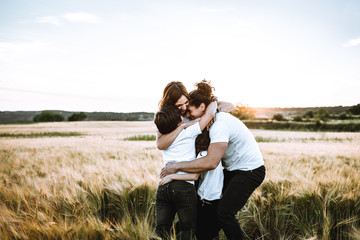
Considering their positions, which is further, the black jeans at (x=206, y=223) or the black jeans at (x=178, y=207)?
the black jeans at (x=206, y=223)

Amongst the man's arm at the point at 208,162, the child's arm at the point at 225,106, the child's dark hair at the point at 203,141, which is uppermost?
the child's arm at the point at 225,106

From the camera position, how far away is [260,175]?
7.87 ft

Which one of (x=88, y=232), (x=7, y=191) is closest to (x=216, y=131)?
(x=88, y=232)

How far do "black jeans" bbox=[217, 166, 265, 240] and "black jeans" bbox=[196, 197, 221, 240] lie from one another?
0.26 m

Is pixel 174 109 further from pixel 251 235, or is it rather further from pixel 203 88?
pixel 251 235

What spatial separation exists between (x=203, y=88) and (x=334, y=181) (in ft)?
7.30

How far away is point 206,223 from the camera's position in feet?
8.15

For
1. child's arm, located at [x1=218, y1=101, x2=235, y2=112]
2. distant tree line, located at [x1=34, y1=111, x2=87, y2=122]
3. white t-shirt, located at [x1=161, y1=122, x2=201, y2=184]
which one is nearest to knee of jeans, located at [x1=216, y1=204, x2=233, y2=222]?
white t-shirt, located at [x1=161, y1=122, x2=201, y2=184]

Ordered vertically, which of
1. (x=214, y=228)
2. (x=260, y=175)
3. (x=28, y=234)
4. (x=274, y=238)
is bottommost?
(x=274, y=238)

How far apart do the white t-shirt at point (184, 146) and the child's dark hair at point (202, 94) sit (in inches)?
12.0

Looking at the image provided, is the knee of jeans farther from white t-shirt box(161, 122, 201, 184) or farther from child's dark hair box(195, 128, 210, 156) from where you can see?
child's dark hair box(195, 128, 210, 156)

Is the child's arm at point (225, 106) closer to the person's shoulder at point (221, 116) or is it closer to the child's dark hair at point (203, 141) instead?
the person's shoulder at point (221, 116)

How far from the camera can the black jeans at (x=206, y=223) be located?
2.45m

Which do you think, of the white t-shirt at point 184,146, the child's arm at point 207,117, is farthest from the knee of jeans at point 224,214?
the child's arm at point 207,117
